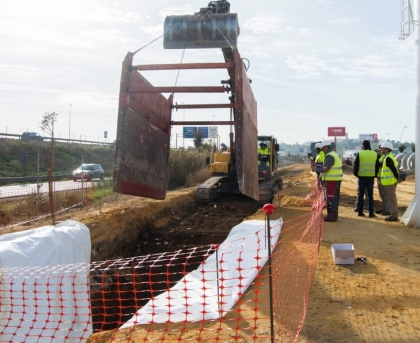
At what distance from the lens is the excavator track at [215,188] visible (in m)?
14.1

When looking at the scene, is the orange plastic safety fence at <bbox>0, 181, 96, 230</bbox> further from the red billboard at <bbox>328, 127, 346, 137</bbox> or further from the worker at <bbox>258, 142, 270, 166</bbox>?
the red billboard at <bbox>328, 127, 346, 137</bbox>

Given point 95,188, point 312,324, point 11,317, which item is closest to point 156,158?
point 11,317

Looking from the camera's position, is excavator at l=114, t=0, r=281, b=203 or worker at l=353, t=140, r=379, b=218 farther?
worker at l=353, t=140, r=379, b=218

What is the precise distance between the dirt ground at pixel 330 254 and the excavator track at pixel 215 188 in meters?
0.33

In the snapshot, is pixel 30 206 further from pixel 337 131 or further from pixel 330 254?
pixel 337 131

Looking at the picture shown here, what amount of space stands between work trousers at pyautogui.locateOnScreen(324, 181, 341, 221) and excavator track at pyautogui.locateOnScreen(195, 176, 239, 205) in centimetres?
516

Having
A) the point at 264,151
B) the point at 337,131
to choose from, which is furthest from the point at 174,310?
the point at 337,131

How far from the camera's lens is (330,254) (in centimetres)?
680

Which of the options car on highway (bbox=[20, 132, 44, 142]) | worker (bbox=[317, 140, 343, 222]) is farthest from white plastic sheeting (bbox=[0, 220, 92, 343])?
car on highway (bbox=[20, 132, 44, 142])

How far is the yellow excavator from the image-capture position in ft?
46.3

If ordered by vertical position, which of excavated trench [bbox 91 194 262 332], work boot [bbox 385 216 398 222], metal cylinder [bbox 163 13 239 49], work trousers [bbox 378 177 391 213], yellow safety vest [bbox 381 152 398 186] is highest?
metal cylinder [bbox 163 13 239 49]

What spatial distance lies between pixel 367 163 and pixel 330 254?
12.8ft

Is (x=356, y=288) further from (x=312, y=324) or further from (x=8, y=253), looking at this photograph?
(x=8, y=253)

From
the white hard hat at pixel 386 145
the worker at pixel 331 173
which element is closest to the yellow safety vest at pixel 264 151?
the white hard hat at pixel 386 145
